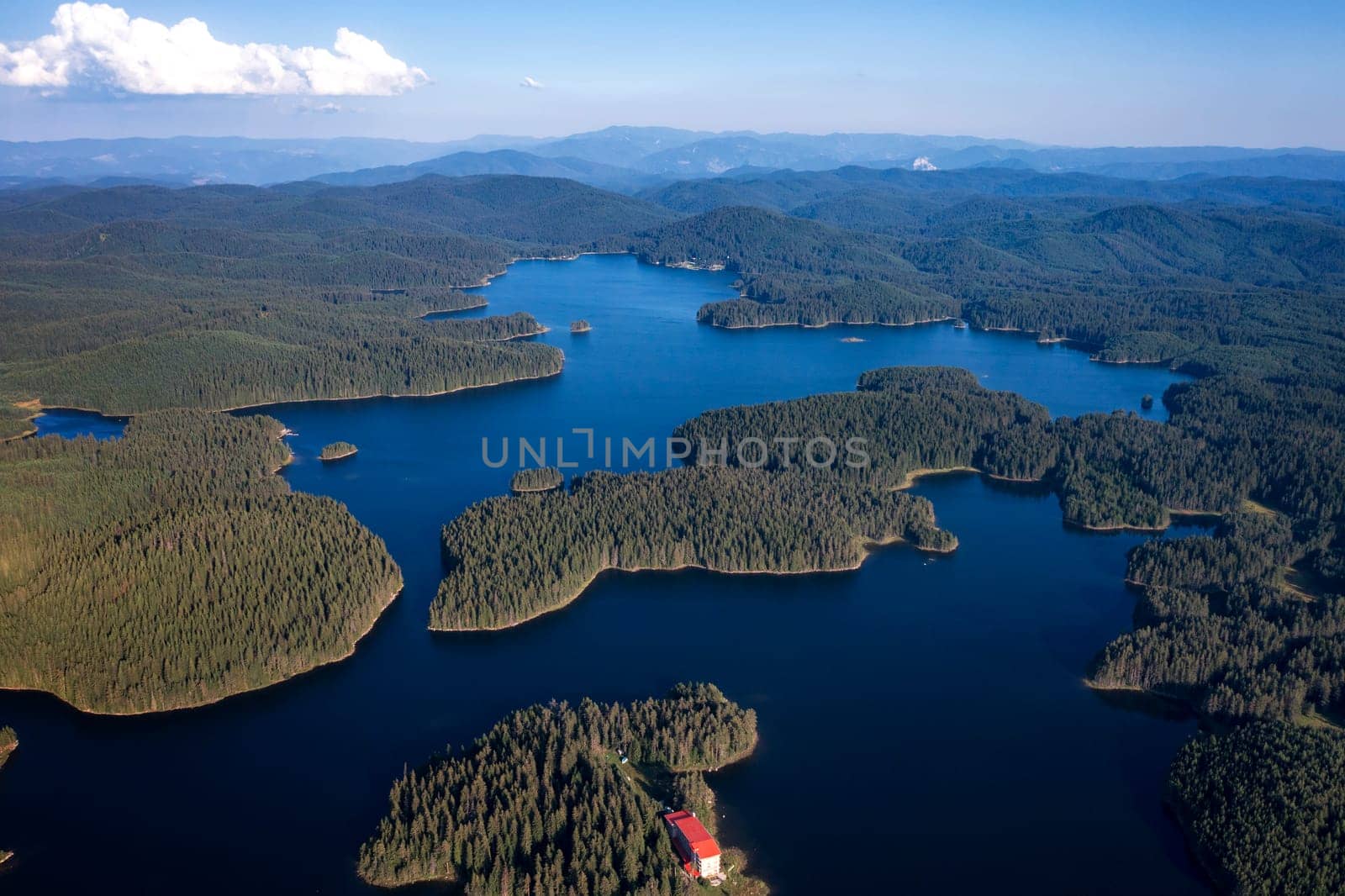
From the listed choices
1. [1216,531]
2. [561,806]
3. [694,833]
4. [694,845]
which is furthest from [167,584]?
→ [1216,531]

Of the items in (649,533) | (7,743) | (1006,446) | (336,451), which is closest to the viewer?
(7,743)

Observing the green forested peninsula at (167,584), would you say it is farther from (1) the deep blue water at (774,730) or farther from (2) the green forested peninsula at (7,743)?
A: (2) the green forested peninsula at (7,743)

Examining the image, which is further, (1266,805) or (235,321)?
(235,321)

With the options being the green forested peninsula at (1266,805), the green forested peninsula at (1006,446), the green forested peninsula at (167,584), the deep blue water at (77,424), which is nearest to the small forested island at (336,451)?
the green forested peninsula at (167,584)

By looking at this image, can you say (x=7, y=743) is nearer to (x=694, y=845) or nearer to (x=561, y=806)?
(x=561, y=806)

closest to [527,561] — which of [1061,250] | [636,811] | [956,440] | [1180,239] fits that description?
[636,811]

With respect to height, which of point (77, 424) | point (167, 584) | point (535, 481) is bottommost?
point (77, 424)

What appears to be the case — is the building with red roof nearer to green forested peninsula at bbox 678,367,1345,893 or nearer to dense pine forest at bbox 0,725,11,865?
green forested peninsula at bbox 678,367,1345,893

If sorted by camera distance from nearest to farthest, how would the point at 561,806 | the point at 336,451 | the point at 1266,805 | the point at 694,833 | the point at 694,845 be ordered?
1. the point at 694,845
2. the point at 694,833
3. the point at 561,806
4. the point at 1266,805
5. the point at 336,451
